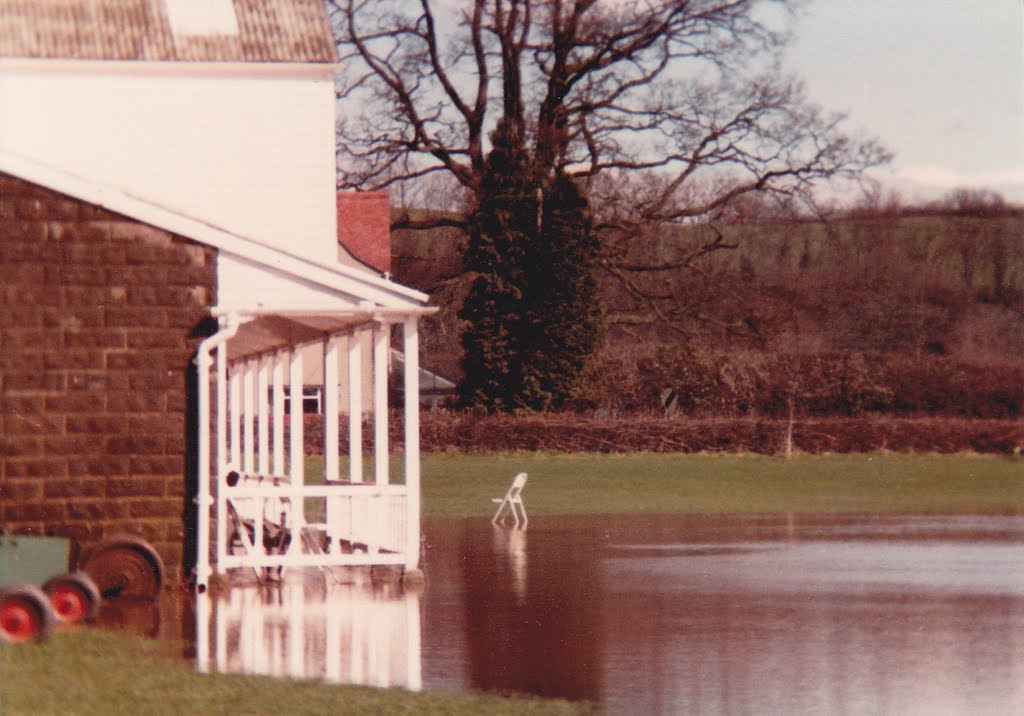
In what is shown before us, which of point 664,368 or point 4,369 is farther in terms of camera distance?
point 664,368

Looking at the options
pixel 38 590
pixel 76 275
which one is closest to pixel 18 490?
pixel 76 275

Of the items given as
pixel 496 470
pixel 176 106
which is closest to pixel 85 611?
pixel 176 106

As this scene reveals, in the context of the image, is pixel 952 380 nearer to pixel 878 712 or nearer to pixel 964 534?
pixel 964 534

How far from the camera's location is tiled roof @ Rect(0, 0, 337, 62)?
25953 mm

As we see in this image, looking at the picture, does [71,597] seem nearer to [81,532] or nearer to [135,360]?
[81,532]

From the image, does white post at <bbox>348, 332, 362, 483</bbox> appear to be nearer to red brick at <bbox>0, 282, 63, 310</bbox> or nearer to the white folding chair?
red brick at <bbox>0, 282, 63, 310</bbox>

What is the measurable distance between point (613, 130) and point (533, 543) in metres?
31.7

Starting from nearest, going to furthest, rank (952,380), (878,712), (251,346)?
1. (878,712)
2. (251,346)
3. (952,380)

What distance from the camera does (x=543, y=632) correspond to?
1457 centimetres

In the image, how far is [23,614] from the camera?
12.7 meters

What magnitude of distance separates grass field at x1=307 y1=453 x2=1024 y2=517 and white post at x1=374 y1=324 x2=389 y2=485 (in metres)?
11.5

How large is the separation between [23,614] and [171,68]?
14889 millimetres

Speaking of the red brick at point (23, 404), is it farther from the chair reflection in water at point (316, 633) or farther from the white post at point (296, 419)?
→ the white post at point (296, 419)

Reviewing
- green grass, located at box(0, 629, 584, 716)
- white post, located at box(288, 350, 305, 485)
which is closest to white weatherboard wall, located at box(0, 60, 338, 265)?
white post, located at box(288, 350, 305, 485)
